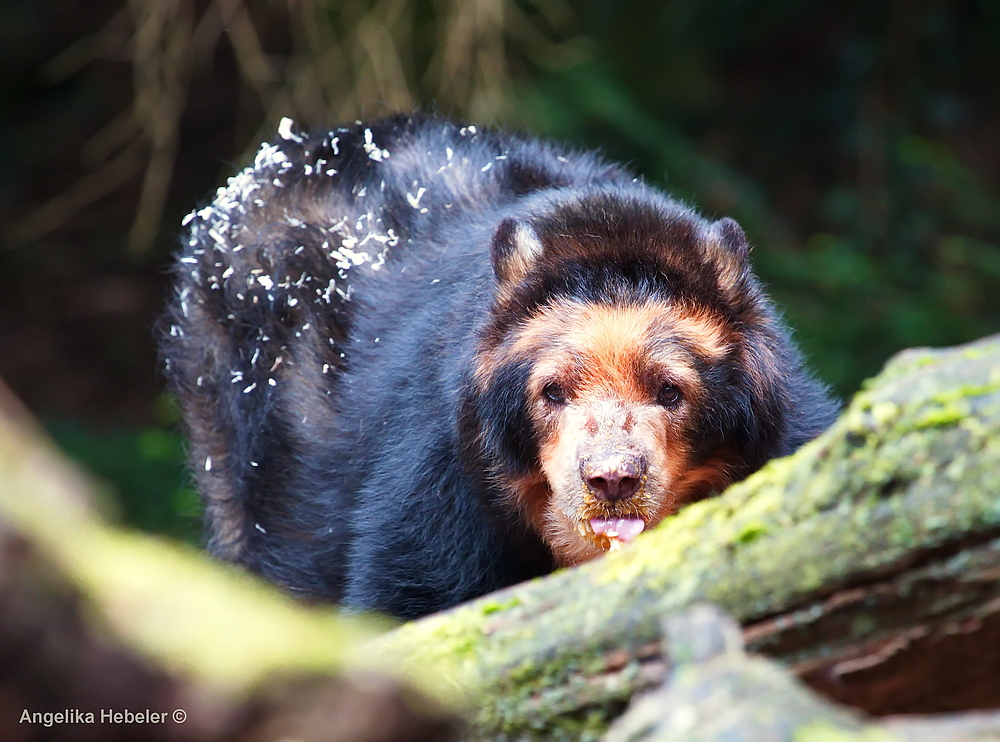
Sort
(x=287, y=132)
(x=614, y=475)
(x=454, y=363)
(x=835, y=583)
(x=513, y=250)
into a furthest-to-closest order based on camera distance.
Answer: (x=287, y=132) < (x=454, y=363) < (x=513, y=250) < (x=614, y=475) < (x=835, y=583)

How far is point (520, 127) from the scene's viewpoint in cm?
907

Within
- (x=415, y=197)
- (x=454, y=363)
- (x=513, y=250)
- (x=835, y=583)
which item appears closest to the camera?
(x=835, y=583)

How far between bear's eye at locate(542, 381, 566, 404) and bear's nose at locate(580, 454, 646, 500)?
371 millimetres

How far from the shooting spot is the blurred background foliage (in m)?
9.21

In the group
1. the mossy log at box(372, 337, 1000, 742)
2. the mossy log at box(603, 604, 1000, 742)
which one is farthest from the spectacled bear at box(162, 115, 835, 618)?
the mossy log at box(603, 604, 1000, 742)

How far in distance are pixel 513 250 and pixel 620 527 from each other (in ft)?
3.84

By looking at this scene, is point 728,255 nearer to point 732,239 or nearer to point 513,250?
point 732,239

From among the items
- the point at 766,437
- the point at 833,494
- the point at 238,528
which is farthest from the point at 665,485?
the point at 238,528

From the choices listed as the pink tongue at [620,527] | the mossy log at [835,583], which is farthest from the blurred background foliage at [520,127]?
Answer: the mossy log at [835,583]

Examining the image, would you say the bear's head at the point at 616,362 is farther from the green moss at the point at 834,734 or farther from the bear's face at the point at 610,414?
the green moss at the point at 834,734

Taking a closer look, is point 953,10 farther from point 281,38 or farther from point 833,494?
point 833,494

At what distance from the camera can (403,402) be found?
5.35 meters

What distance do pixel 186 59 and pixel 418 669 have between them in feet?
26.7

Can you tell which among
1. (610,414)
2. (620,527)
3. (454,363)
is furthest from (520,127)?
(620,527)
